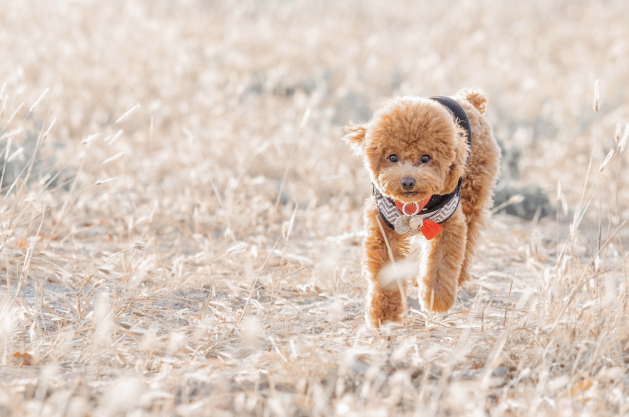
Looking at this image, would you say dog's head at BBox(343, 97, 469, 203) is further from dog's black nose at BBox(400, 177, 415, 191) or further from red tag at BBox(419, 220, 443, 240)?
red tag at BBox(419, 220, 443, 240)

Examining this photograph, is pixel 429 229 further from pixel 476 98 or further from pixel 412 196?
pixel 476 98

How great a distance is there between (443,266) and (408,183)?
518mm

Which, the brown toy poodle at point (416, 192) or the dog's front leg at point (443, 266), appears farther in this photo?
the dog's front leg at point (443, 266)

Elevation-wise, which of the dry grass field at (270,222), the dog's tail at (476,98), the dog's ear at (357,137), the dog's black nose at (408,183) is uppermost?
the dog's tail at (476,98)

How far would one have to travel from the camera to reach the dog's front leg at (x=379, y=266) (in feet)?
10.5

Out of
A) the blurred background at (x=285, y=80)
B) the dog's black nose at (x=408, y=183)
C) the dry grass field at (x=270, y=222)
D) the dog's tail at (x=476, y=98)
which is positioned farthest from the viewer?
the blurred background at (x=285, y=80)

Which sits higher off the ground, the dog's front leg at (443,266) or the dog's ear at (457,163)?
the dog's ear at (457,163)

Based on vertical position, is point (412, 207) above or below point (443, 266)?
above

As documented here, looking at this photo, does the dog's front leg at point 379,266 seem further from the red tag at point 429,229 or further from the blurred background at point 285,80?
the blurred background at point 285,80

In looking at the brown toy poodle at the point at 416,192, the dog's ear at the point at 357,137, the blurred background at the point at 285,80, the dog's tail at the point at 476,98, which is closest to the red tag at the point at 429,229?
the brown toy poodle at the point at 416,192

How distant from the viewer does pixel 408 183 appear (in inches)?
115

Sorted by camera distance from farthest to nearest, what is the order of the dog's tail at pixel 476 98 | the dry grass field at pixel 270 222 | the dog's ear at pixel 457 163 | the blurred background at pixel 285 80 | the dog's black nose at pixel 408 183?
the blurred background at pixel 285 80 → the dog's tail at pixel 476 98 → the dog's ear at pixel 457 163 → the dog's black nose at pixel 408 183 → the dry grass field at pixel 270 222

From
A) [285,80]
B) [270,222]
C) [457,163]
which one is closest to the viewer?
[457,163]

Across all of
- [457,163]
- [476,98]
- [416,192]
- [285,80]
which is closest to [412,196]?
[416,192]
